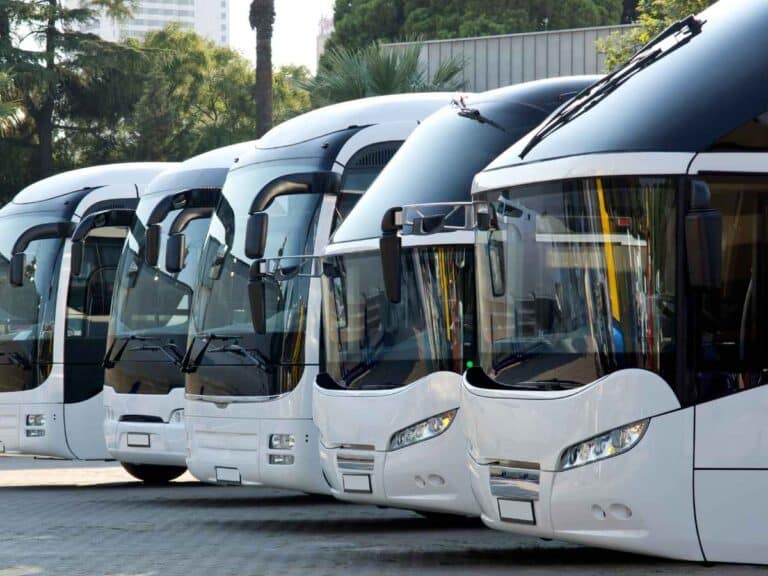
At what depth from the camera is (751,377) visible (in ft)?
27.4

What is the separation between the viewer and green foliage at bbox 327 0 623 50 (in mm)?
49875

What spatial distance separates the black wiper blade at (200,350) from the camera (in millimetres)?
13955

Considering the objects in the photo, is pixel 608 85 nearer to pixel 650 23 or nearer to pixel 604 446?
pixel 604 446

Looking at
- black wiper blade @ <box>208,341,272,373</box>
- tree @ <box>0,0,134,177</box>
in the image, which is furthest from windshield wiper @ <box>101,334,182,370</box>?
tree @ <box>0,0,134,177</box>

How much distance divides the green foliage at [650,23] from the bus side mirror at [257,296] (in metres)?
7.43

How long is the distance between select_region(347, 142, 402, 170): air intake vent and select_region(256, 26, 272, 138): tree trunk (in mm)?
17059

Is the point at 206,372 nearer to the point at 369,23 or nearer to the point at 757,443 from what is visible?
the point at 757,443

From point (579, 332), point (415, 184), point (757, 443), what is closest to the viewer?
point (757, 443)

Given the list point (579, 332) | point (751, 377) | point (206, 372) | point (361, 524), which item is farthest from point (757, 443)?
point (206, 372)

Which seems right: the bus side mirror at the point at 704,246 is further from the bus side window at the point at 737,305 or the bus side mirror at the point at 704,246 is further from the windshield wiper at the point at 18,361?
the windshield wiper at the point at 18,361

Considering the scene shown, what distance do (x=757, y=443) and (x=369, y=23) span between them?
44547 millimetres

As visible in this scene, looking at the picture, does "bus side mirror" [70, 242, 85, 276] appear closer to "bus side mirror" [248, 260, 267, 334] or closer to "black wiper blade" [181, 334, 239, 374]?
"black wiper blade" [181, 334, 239, 374]

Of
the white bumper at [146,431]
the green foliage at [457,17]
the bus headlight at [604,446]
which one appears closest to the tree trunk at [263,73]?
the white bumper at [146,431]

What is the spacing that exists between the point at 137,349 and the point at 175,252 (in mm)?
1619
